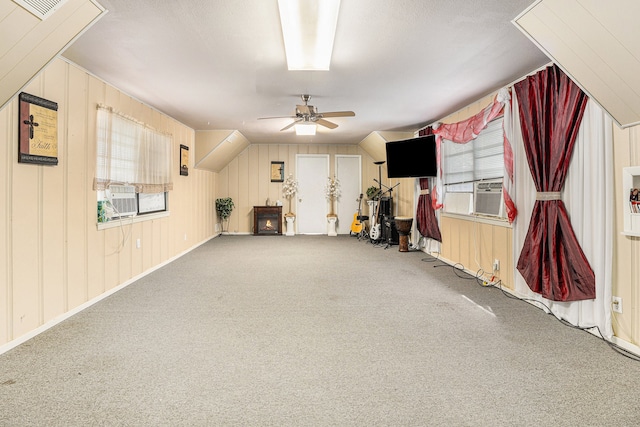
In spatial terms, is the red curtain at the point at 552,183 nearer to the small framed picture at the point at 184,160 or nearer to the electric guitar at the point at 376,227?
the electric guitar at the point at 376,227

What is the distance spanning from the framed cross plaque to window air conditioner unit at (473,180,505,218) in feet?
14.8

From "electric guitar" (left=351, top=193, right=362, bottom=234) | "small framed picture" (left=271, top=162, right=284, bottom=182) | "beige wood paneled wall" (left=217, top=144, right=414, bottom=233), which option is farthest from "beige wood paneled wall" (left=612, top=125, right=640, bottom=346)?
"small framed picture" (left=271, top=162, right=284, bottom=182)

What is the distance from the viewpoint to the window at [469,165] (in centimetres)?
391

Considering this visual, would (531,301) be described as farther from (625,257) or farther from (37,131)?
(37,131)

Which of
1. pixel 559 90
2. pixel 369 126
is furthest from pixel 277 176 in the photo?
pixel 559 90

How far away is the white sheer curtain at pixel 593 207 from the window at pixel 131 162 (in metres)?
4.46

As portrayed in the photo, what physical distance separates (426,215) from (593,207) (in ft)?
10.6

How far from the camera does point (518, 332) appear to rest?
2502mm

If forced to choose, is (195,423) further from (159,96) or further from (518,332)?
(159,96)

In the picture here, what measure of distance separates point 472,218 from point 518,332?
7.02ft

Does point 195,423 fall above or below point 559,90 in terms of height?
below

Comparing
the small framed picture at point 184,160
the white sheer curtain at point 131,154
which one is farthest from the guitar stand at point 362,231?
the white sheer curtain at point 131,154

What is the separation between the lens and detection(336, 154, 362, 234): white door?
842 centimetres

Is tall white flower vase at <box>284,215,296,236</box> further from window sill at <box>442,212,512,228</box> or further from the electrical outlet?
the electrical outlet
